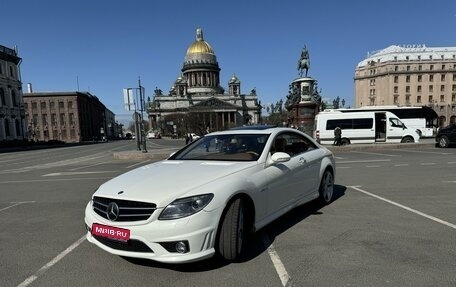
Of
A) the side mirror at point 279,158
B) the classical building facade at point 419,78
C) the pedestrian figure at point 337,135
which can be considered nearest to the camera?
the side mirror at point 279,158

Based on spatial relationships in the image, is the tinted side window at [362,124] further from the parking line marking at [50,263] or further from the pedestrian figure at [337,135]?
the parking line marking at [50,263]

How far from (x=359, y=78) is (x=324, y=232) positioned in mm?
127910

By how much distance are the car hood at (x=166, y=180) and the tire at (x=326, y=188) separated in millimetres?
2319

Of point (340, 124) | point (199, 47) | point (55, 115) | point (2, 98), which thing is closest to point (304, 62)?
point (340, 124)

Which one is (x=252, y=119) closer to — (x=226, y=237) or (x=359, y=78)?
(x=359, y=78)

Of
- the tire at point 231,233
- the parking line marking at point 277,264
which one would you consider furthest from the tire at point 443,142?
the tire at point 231,233

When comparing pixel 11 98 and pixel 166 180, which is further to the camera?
pixel 11 98

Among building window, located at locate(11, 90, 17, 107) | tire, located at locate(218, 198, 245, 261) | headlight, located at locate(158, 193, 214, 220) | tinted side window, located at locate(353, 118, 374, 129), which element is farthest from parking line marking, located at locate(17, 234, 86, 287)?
building window, located at locate(11, 90, 17, 107)

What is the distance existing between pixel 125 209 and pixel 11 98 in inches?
2864

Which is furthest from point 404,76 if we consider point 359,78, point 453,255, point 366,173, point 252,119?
point 453,255

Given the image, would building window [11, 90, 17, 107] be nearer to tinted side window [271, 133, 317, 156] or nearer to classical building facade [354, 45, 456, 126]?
tinted side window [271, 133, 317, 156]

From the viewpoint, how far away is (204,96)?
12588 cm

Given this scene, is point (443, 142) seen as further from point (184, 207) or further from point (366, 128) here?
point (184, 207)

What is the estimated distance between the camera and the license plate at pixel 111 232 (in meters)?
3.63
